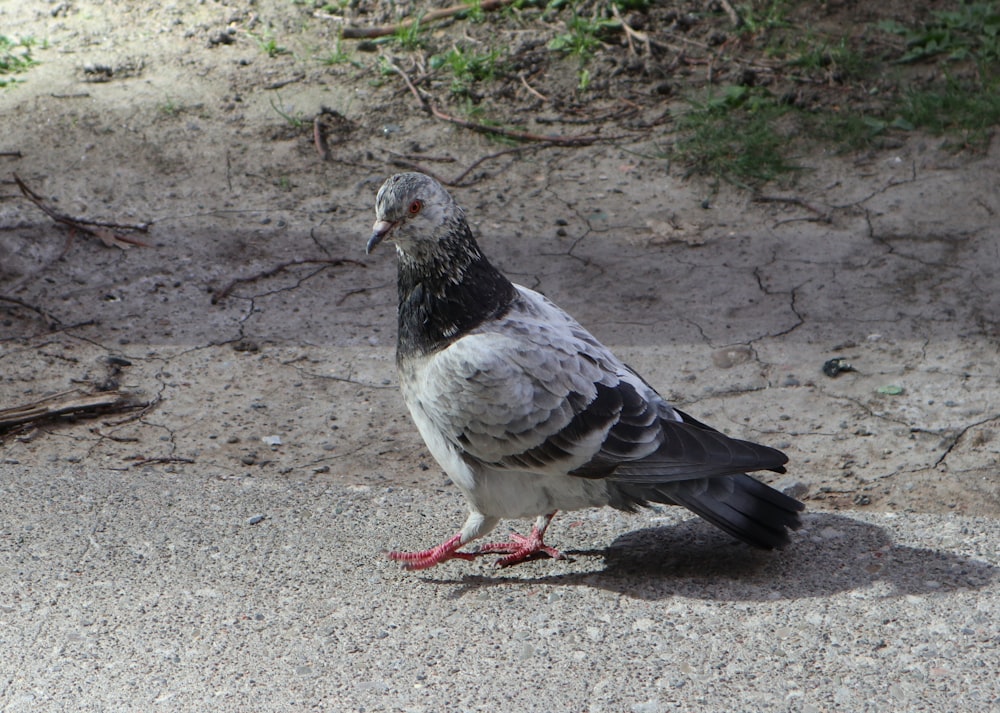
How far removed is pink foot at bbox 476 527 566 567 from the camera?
3.66m

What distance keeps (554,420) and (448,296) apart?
0.52m

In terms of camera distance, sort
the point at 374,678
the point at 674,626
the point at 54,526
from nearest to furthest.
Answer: the point at 374,678, the point at 674,626, the point at 54,526

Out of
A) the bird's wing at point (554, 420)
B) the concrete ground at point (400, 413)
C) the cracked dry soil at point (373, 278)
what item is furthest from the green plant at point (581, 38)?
the bird's wing at point (554, 420)

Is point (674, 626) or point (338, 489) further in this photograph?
point (338, 489)

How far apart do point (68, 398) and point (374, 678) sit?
225 cm

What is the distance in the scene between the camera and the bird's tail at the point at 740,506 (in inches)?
132

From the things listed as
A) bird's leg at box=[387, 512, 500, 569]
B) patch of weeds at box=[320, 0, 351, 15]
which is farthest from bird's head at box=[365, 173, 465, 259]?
patch of weeds at box=[320, 0, 351, 15]

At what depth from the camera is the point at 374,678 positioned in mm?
2930

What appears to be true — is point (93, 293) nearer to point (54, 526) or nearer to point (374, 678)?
point (54, 526)

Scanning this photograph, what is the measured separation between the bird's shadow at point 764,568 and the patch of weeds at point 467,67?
427 centimetres

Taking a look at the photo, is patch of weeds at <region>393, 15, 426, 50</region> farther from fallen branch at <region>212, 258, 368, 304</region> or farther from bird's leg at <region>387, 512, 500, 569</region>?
bird's leg at <region>387, 512, 500, 569</region>

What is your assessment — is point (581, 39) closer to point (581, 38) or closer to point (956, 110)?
point (581, 38)

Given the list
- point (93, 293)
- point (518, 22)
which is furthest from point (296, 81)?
point (93, 293)

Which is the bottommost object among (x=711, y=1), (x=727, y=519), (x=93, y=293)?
(x=93, y=293)
